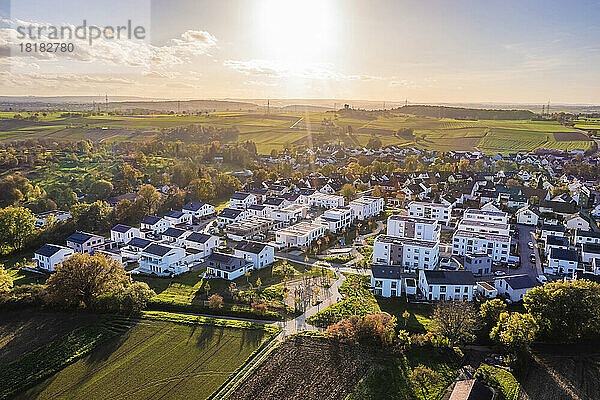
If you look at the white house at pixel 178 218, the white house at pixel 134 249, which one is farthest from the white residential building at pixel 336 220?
the white house at pixel 134 249

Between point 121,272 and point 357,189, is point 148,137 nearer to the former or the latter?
point 357,189

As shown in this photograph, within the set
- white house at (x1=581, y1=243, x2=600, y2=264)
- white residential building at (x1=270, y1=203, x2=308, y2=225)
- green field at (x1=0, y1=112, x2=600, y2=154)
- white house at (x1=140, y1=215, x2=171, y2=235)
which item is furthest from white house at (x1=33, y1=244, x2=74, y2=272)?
green field at (x1=0, y1=112, x2=600, y2=154)

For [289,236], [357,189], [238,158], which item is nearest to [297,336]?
[289,236]

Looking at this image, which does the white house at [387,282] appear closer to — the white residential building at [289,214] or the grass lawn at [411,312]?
the grass lawn at [411,312]

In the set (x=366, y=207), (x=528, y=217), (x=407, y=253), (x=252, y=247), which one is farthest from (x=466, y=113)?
(x=252, y=247)

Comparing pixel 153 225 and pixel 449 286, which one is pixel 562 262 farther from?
pixel 153 225

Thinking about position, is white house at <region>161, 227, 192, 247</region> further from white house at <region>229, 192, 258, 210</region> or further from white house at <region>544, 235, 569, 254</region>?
white house at <region>544, 235, 569, 254</region>
